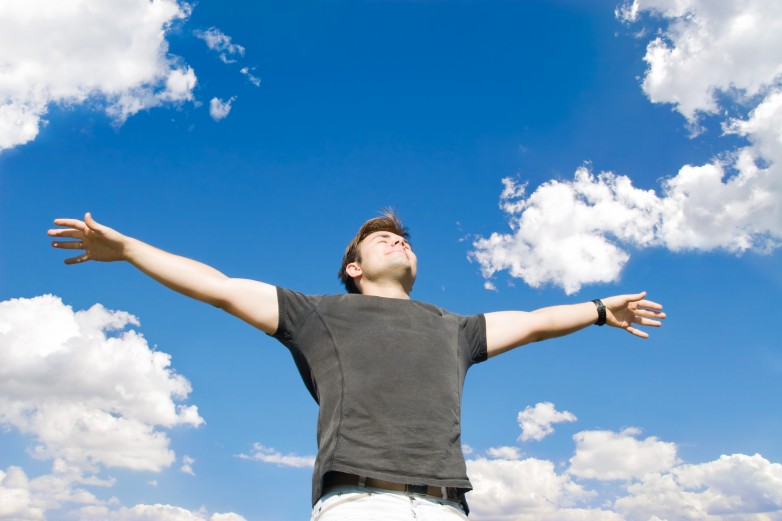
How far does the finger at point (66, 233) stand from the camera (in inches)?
207

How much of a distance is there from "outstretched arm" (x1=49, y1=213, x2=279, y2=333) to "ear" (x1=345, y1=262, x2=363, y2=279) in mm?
1131

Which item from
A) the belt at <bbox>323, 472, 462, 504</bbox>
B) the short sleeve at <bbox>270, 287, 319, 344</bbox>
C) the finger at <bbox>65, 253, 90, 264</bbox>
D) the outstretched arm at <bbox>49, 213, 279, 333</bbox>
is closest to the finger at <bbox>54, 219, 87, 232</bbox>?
the outstretched arm at <bbox>49, 213, 279, 333</bbox>

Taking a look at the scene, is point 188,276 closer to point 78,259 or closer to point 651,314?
point 78,259

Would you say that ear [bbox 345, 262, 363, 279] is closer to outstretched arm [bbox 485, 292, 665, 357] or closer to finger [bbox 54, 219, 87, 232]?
outstretched arm [bbox 485, 292, 665, 357]

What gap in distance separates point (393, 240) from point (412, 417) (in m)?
2.00

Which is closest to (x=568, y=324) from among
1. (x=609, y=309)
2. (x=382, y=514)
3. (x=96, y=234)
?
(x=609, y=309)

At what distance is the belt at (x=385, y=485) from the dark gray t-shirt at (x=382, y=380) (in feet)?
0.26

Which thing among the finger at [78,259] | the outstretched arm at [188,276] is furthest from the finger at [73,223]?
the finger at [78,259]

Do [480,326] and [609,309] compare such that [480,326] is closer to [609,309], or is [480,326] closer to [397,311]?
[397,311]

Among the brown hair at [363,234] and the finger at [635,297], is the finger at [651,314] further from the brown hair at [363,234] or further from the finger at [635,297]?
the brown hair at [363,234]

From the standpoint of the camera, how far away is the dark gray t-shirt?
4.47 m

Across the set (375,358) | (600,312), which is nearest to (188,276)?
(375,358)

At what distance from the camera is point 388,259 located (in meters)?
5.80

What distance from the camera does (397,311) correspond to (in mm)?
5180
